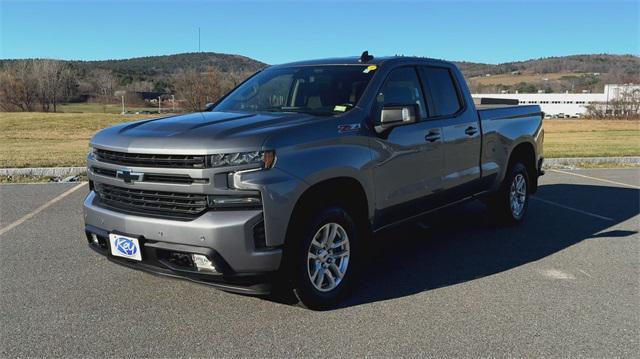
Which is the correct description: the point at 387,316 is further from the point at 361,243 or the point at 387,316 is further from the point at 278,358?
the point at 278,358

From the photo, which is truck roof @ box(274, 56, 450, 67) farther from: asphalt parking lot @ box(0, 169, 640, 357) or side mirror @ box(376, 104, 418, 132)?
asphalt parking lot @ box(0, 169, 640, 357)

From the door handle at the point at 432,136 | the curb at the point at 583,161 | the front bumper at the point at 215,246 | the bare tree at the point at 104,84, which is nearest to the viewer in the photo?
the front bumper at the point at 215,246

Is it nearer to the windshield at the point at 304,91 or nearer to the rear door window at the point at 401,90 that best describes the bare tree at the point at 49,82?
the windshield at the point at 304,91

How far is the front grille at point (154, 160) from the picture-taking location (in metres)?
3.74

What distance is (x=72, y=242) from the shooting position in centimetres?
621

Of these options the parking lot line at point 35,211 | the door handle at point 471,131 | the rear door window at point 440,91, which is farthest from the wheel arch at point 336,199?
the parking lot line at point 35,211

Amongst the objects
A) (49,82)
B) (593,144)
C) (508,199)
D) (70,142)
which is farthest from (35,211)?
(49,82)

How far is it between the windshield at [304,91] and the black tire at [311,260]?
0.91 meters

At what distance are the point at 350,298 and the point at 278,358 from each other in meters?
1.20

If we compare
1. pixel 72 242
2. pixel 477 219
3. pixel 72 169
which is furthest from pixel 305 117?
pixel 72 169

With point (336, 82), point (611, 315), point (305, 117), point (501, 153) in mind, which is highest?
point (336, 82)

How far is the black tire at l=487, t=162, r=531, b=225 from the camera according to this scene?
6.91 metres

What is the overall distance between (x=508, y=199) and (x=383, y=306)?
10.6ft

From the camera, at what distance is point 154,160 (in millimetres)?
3867
